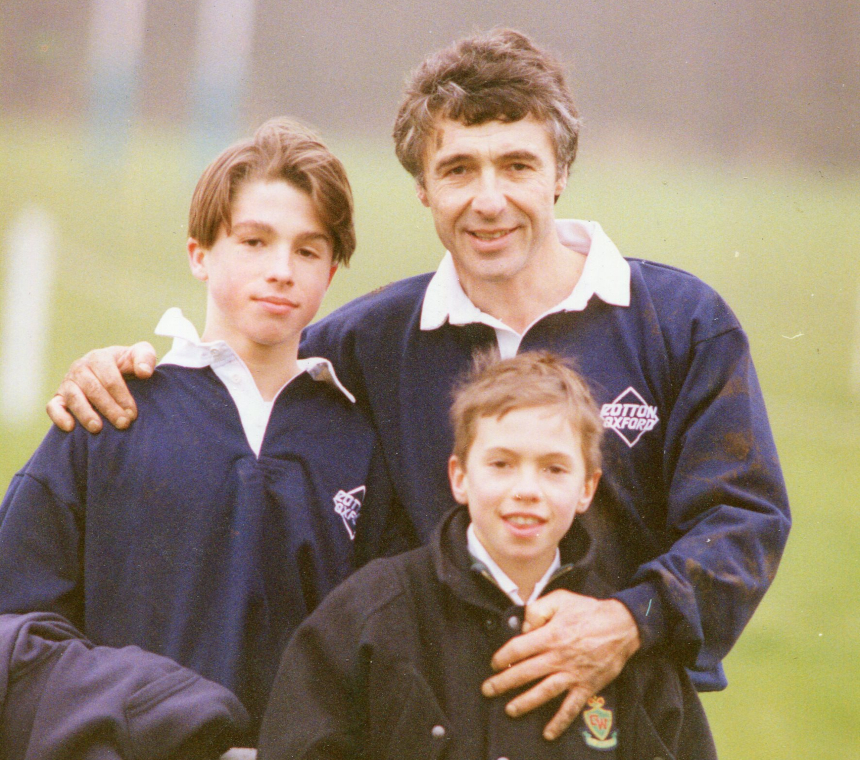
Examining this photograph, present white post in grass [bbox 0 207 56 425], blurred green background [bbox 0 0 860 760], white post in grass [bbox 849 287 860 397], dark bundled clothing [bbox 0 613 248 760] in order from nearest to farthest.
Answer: dark bundled clothing [bbox 0 613 248 760] → white post in grass [bbox 0 207 56 425] → blurred green background [bbox 0 0 860 760] → white post in grass [bbox 849 287 860 397]

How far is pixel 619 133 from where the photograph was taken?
351 inches

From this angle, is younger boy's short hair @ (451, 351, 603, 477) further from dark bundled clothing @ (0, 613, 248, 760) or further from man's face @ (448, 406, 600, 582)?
dark bundled clothing @ (0, 613, 248, 760)

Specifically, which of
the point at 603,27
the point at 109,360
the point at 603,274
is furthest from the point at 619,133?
the point at 109,360

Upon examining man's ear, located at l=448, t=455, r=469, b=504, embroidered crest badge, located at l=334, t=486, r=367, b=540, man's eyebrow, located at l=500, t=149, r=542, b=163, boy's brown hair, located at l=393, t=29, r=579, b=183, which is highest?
boy's brown hair, located at l=393, t=29, r=579, b=183

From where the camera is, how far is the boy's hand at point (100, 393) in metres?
2.39

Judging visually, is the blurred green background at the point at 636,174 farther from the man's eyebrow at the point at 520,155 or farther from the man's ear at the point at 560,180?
the man's eyebrow at the point at 520,155

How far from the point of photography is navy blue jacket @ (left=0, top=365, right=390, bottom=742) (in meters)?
2.34

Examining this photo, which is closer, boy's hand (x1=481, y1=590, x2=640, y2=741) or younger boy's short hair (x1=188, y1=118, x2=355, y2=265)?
boy's hand (x1=481, y1=590, x2=640, y2=741)

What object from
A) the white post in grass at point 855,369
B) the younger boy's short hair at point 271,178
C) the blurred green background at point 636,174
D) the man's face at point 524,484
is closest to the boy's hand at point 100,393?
the younger boy's short hair at point 271,178

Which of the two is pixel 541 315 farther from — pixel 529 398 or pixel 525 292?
pixel 529 398

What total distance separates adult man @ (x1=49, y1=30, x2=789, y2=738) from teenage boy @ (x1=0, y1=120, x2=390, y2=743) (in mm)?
122

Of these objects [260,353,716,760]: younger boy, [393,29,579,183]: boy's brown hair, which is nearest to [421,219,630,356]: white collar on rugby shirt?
[393,29,579,183]: boy's brown hair

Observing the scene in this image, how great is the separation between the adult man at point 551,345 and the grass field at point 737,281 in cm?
211

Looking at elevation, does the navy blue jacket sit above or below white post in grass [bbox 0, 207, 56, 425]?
below
